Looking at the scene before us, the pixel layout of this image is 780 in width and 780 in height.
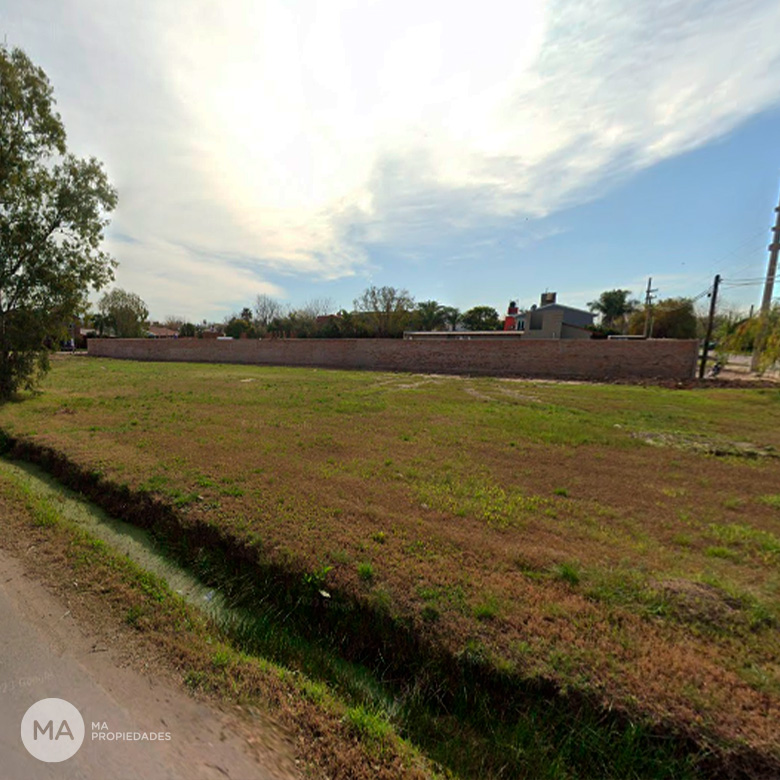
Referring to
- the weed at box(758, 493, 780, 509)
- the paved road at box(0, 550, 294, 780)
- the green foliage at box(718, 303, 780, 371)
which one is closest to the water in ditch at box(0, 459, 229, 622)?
the paved road at box(0, 550, 294, 780)

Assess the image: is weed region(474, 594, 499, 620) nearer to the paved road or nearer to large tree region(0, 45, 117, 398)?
the paved road

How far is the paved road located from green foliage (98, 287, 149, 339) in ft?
190

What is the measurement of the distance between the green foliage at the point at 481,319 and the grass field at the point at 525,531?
46.5 m

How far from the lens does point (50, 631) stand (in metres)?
2.32

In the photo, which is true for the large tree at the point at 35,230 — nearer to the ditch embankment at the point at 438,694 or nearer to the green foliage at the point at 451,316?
the ditch embankment at the point at 438,694

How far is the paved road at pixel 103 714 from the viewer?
1.57 metres

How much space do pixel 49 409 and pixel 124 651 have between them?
9.75m

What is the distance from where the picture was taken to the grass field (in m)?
2.06

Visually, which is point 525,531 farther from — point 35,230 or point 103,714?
point 35,230

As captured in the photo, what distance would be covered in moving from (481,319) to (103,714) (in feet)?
184

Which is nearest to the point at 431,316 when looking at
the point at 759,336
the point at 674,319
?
the point at 674,319

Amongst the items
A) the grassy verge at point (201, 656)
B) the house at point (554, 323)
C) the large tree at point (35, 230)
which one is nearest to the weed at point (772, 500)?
the grassy verge at point (201, 656)

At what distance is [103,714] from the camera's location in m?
1.82

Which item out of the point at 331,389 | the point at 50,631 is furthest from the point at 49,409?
the point at 50,631
